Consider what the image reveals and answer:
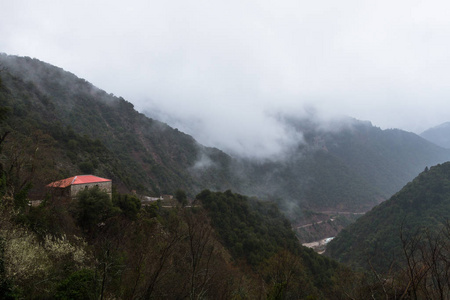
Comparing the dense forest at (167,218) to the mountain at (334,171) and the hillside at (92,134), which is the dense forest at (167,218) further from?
the mountain at (334,171)

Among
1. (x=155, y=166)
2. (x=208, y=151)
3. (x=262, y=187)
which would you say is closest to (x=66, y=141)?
(x=155, y=166)

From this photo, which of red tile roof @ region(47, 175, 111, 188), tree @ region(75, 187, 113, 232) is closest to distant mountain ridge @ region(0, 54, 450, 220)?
red tile roof @ region(47, 175, 111, 188)

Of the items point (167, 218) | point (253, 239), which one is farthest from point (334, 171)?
point (167, 218)

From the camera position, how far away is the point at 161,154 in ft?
268

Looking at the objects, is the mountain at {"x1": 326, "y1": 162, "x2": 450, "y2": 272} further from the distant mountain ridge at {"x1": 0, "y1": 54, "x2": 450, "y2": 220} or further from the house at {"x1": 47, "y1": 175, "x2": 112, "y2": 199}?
the house at {"x1": 47, "y1": 175, "x2": 112, "y2": 199}

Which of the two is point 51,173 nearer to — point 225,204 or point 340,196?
point 225,204

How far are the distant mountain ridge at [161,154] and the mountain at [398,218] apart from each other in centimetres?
3681

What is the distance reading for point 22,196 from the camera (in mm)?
16828

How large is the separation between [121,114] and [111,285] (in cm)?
7810

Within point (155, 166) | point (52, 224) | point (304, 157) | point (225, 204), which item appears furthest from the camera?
point (304, 157)

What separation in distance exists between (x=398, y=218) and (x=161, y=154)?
219ft

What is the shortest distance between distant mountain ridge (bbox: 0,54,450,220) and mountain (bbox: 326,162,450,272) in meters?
36.8

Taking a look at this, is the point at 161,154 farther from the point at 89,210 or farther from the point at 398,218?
the point at 398,218

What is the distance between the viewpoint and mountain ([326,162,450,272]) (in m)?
43.2
